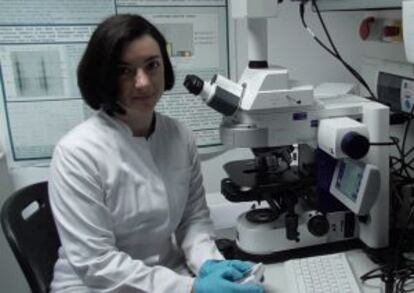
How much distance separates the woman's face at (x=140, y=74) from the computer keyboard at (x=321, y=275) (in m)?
0.57

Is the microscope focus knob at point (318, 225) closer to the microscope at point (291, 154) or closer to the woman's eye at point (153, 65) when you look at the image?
the microscope at point (291, 154)

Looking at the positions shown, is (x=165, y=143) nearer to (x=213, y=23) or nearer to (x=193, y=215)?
(x=193, y=215)

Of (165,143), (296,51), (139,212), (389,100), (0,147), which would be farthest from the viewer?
(296,51)

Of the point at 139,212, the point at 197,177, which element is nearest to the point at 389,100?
the point at 197,177

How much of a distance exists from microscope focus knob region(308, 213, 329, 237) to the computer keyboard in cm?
6

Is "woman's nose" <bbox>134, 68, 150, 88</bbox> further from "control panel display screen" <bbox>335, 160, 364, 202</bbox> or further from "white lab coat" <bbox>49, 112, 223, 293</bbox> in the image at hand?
"control panel display screen" <bbox>335, 160, 364, 202</bbox>

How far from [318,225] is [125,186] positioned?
1.73ft

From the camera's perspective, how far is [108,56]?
110 centimetres

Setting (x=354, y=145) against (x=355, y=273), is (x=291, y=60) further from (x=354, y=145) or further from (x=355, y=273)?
(x=355, y=273)

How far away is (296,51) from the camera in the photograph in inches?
73.7

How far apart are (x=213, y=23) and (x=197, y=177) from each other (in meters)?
0.70

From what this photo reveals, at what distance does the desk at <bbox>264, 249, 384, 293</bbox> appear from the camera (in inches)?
42.8

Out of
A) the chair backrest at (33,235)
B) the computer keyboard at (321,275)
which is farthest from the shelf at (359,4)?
the chair backrest at (33,235)

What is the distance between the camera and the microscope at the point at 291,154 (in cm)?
111
